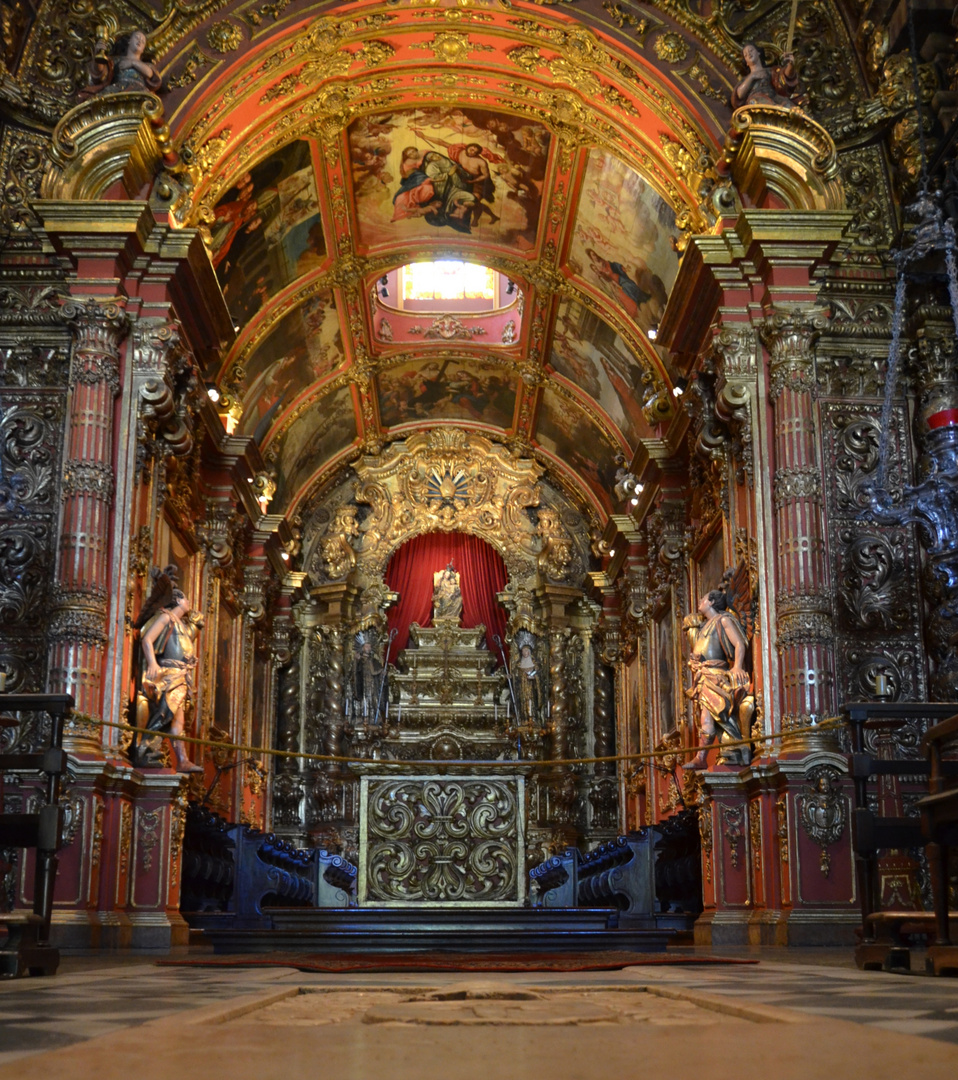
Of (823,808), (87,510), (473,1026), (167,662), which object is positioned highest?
(87,510)

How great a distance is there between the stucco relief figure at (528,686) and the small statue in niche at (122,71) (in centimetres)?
1237

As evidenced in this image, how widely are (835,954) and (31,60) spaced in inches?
434

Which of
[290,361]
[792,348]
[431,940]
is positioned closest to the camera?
[431,940]

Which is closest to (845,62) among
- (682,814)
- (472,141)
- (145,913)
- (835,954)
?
(472,141)

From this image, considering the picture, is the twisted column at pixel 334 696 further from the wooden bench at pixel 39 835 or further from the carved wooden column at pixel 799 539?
the wooden bench at pixel 39 835

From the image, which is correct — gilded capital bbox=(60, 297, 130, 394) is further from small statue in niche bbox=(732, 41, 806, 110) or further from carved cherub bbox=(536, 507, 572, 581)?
carved cherub bbox=(536, 507, 572, 581)

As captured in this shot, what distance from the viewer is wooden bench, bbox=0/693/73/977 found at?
6.09 metres

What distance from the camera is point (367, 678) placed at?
22562mm

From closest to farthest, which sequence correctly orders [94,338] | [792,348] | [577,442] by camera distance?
[94,338] < [792,348] < [577,442]

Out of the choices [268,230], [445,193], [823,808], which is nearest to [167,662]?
[823,808]

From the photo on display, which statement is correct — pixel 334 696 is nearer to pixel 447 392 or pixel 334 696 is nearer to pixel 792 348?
pixel 447 392

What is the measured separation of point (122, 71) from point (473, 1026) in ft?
38.8

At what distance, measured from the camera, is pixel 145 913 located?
11.5 m

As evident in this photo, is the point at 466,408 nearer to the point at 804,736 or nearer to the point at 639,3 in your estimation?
the point at 639,3
